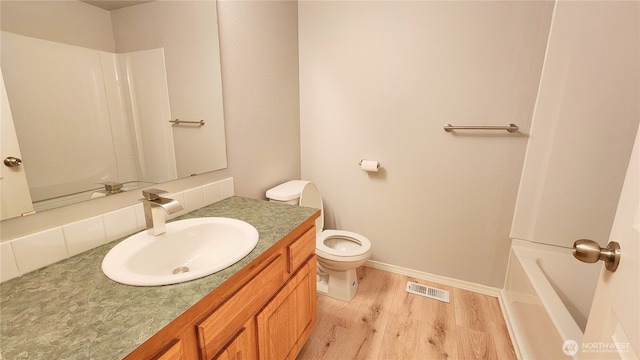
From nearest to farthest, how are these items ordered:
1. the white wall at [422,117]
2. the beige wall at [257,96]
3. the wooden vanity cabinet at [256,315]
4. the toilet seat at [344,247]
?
the wooden vanity cabinet at [256,315], the beige wall at [257,96], the white wall at [422,117], the toilet seat at [344,247]

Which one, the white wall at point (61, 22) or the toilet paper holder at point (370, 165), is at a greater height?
the white wall at point (61, 22)

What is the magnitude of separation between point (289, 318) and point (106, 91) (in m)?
1.10

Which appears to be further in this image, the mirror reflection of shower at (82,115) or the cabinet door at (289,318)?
the cabinet door at (289,318)

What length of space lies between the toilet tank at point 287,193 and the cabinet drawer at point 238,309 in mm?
701

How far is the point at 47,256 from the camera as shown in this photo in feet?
2.65

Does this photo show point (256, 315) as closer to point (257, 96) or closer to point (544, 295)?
point (257, 96)

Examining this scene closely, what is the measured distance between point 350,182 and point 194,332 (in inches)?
64.4

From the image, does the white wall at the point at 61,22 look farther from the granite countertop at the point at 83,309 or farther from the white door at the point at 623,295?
the white door at the point at 623,295

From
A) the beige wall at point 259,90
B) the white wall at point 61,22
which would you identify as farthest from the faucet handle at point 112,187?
the beige wall at point 259,90

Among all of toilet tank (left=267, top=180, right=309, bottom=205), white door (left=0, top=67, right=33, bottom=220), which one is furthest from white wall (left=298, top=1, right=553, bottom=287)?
white door (left=0, top=67, right=33, bottom=220)

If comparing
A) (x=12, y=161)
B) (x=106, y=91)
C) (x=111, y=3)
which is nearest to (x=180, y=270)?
(x=12, y=161)

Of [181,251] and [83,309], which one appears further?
[181,251]

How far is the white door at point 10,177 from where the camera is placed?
0.73 m

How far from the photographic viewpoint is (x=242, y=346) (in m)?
0.87
